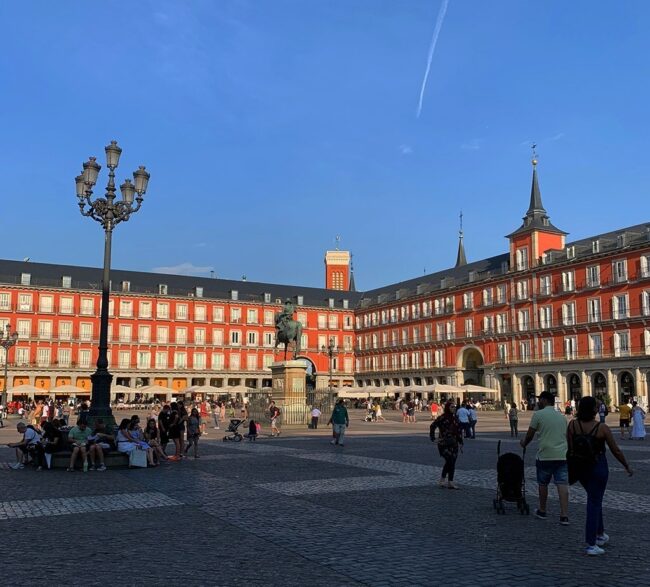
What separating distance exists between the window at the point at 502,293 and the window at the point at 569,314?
7.40 metres

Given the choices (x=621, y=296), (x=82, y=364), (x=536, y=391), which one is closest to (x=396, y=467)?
(x=621, y=296)

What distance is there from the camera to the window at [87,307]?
240 feet

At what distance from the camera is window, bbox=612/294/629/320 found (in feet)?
174

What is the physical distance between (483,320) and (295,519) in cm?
6114

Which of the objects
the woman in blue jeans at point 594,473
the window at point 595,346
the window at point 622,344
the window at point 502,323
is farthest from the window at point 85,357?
the woman in blue jeans at point 594,473

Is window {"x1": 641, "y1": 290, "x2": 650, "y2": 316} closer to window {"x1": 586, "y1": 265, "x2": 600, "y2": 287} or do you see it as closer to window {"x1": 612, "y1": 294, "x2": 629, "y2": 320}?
window {"x1": 612, "y1": 294, "x2": 629, "y2": 320}

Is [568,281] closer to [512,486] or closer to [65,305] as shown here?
[65,305]

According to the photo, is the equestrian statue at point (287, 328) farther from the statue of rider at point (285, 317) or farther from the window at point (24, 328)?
the window at point (24, 328)

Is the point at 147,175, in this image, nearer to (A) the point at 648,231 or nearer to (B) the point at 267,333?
(A) the point at 648,231

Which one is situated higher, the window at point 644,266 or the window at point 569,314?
the window at point 644,266

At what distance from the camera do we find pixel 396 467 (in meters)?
14.5

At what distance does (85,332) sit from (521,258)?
45535mm

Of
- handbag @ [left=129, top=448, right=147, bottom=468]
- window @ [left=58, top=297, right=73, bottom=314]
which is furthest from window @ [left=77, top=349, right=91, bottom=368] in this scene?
handbag @ [left=129, top=448, right=147, bottom=468]

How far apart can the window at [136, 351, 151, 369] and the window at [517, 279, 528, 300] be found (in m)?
40.1
